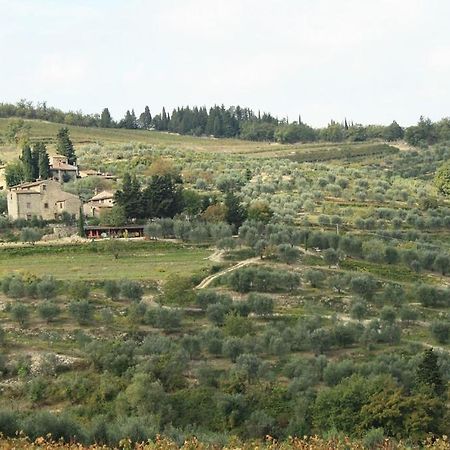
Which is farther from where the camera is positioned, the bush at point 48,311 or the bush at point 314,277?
the bush at point 314,277

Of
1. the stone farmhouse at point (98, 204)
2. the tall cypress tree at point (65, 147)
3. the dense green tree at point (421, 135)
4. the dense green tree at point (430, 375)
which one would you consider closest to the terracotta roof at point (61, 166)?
the tall cypress tree at point (65, 147)

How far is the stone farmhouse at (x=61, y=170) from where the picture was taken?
69688mm

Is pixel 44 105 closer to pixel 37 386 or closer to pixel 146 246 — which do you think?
pixel 146 246

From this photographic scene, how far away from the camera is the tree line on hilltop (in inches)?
4904

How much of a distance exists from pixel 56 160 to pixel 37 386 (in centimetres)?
4506

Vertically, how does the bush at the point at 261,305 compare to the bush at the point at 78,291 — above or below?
below

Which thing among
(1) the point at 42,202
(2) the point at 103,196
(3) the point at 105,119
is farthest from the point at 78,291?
(3) the point at 105,119

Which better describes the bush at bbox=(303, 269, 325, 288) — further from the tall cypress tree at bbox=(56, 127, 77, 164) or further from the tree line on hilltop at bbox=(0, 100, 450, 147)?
the tree line on hilltop at bbox=(0, 100, 450, 147)

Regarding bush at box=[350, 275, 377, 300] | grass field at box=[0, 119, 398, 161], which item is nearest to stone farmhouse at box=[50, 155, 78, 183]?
grass field at box=[0, 119, 398, 161]

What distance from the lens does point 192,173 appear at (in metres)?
77.9

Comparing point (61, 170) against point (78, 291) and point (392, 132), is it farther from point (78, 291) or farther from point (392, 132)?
point (392, 132)

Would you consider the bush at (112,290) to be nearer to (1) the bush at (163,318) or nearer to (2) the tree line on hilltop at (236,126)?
(1) the bush at (163,318)

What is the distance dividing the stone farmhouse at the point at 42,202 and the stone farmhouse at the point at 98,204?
0.95 m

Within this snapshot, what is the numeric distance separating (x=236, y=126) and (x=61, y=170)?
75.2 meters
